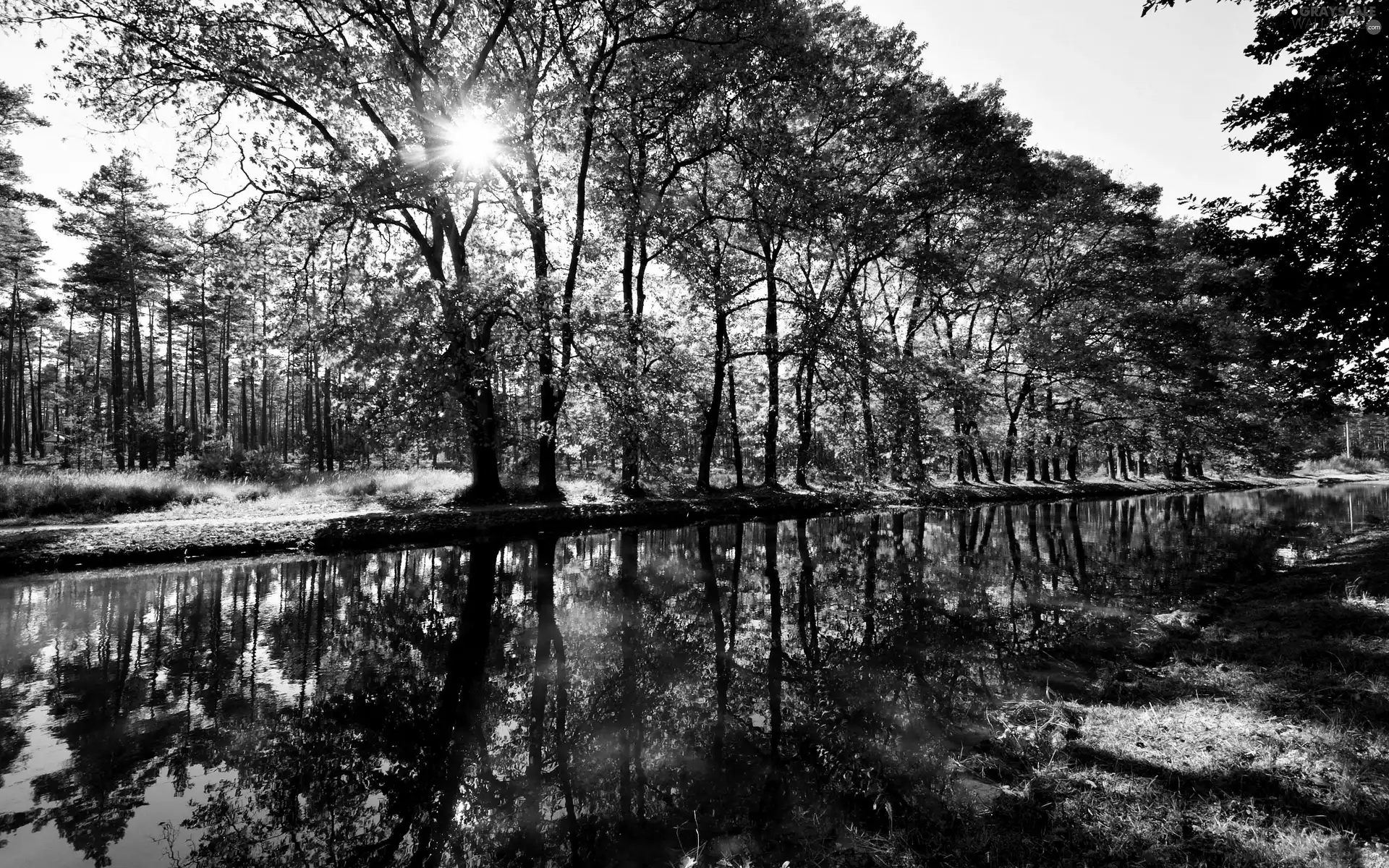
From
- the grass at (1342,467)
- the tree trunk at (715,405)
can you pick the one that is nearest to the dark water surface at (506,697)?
the tree trunk at (715,405)

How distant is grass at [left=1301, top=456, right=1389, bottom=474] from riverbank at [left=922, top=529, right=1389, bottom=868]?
80.4 meters

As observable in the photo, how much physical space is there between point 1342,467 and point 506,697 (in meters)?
101

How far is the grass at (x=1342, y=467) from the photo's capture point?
208 ft

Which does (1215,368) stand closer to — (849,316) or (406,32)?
(849,316)

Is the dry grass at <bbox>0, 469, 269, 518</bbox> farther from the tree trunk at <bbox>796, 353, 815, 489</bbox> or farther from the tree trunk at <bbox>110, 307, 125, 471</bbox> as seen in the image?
the tree trunk at <bbox>796, 353, 815, 489</bbox>

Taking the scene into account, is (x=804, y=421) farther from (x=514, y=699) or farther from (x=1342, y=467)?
(x=1342, y=467)

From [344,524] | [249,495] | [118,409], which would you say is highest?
[118,409]

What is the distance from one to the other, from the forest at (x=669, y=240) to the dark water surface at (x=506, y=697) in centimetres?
526

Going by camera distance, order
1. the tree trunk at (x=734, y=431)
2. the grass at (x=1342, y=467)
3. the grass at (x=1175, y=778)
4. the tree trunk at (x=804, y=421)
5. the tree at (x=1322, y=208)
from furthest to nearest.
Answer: the grass at (x=1342, y=467) < the tree trunk at (x=734, y=431) < the tree trunk at (x=804, y=421) < the tree at (x=1322, y=208) < the grass at (x=1175, y=778)

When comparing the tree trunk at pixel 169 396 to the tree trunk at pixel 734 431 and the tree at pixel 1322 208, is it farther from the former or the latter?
the tree at pixel 1322 208

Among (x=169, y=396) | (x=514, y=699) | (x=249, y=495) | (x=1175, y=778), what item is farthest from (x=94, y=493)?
(x=169, y=396)

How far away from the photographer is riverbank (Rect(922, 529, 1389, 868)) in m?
2.72

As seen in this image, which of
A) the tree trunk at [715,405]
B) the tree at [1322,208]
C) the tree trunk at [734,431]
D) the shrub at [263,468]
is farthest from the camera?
the tree trunk at [734,431]

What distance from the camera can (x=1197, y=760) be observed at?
136 inches
